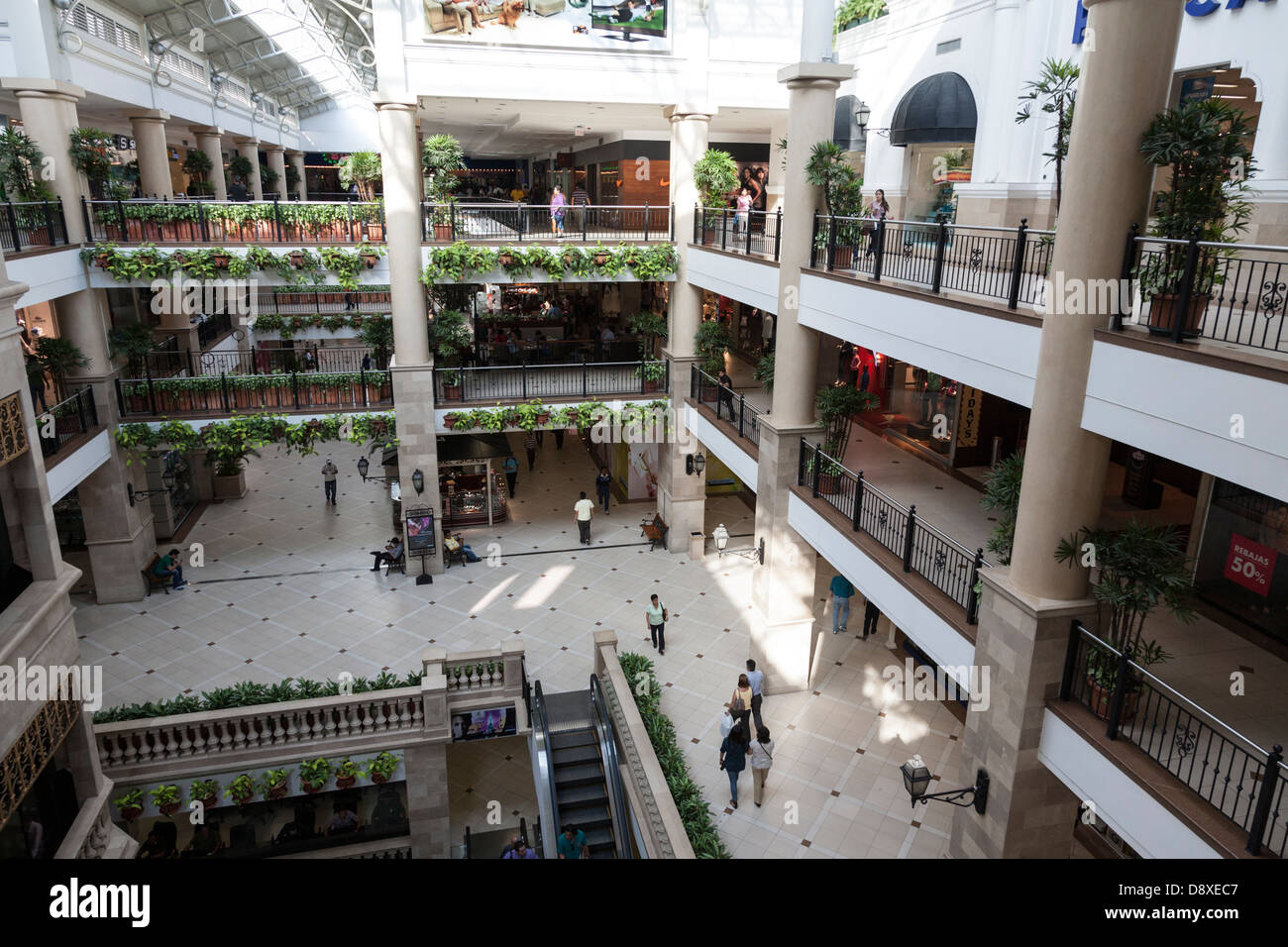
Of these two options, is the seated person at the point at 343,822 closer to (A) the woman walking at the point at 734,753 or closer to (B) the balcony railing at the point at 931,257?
(A) the woman walking at the point at 734,753

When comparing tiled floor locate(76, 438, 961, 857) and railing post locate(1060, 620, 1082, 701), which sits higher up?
railing post locate(1060, 620, 1082, 701)

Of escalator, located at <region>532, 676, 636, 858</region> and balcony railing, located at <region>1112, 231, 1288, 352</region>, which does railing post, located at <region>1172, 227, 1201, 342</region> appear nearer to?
balcony railing, located at <region>1112, 231, 1288, 352</region>

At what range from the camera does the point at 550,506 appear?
2356cm

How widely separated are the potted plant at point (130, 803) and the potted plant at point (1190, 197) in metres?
14.3

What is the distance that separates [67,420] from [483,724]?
35.8ft

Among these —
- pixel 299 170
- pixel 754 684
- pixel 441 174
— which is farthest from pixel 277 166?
pixel 754 684

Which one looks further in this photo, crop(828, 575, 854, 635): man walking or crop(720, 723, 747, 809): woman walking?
crop(828, 575, 854, 635): man walking

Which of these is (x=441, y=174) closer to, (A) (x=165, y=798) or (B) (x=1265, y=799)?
(A) (x=165, y=798)

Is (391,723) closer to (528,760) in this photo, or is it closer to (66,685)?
(528,760)

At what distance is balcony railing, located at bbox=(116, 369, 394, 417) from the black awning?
1256 cm

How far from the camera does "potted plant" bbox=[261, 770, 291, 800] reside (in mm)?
13070

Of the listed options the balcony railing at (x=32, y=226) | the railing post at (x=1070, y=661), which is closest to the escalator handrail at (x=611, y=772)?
the railing post at (x=1070, y=661)

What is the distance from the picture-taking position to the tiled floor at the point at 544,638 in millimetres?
12211

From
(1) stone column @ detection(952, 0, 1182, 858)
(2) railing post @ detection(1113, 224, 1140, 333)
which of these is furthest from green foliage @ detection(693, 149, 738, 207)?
(2) railing post @ detection(1113, 224, 1140, 333)
